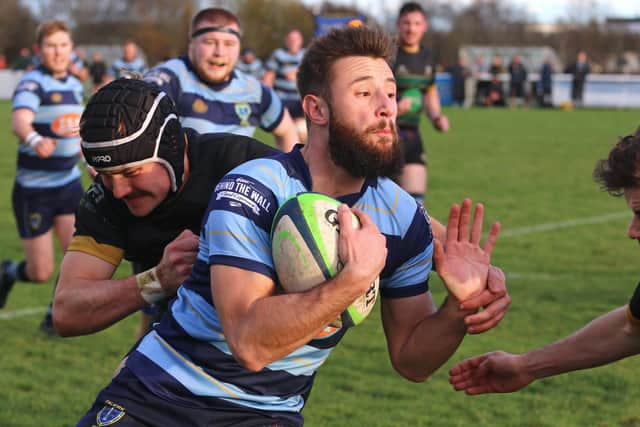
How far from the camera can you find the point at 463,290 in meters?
3.79

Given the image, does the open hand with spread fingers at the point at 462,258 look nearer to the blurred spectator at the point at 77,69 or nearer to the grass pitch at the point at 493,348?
the grass pitch at the point at 493,348

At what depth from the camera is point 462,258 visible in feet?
12.6

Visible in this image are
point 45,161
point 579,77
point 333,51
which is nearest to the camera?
point 333,51

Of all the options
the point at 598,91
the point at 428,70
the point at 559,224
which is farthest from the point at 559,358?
the point at 598,91

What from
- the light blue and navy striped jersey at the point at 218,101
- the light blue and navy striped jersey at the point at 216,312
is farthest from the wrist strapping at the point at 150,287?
the light blue and navy striped jersey at the point at 218,101

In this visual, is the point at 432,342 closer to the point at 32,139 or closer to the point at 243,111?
the point at 243,111

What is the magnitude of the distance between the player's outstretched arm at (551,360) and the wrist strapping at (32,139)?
555 centimetres

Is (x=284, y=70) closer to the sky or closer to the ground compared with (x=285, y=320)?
closer to the ground

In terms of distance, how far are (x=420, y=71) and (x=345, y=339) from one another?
4.71m

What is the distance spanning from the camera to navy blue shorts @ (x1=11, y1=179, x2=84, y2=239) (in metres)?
9.27

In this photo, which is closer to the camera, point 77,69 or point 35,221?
point 35,221

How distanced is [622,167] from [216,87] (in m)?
4.82

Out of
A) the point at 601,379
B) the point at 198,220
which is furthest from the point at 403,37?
the point at 198,220

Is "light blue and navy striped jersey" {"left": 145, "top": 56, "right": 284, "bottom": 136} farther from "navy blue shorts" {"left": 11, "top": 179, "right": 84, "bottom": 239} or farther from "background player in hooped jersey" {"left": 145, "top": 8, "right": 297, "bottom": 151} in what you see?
"navy blue shorts" {"left": 11, "top": 179, "right": 84, "bottom": 239}
